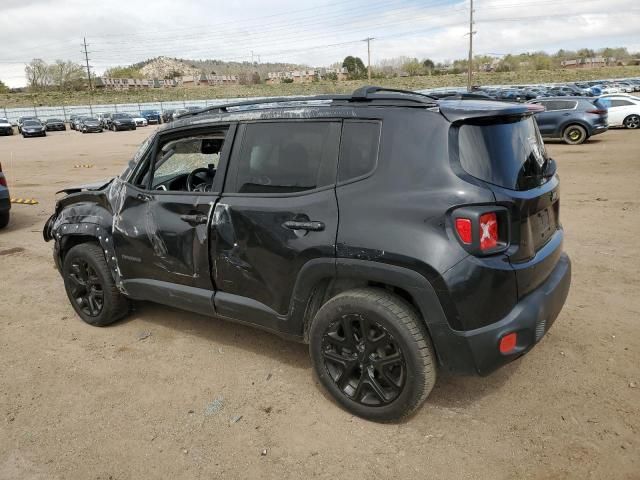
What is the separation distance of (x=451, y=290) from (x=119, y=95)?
9066cm

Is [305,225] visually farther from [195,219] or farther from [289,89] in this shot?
[289,89]

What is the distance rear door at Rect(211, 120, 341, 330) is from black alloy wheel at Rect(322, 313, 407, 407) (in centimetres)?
38

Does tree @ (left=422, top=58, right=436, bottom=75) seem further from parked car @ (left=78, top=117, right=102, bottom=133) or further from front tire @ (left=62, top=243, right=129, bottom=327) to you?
front tire @ (left=62, top=243, right=129, bottom=327)

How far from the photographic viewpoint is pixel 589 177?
10.9 meters

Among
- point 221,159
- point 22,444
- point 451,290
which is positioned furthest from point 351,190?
point 22,444

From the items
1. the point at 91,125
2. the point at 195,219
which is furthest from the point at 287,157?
the point at 91,125

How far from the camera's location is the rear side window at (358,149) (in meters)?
2.83

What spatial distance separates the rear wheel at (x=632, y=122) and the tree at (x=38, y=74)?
4208 inches

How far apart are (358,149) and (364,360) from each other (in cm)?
120

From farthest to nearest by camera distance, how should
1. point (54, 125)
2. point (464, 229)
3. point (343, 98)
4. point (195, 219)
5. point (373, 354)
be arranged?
point (54, 125) → point (195, 219) → point (343, 98) → point (373, 354) → point (464, 229)

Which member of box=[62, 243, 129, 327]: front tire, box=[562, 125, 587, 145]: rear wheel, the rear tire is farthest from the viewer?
box=[562, 125, 587, 145]: rear wheel

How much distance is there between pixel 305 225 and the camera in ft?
9.69

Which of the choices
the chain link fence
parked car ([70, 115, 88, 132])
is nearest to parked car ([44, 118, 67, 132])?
parked car ([70, 115, 88, 132])

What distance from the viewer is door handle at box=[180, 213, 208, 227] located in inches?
134
